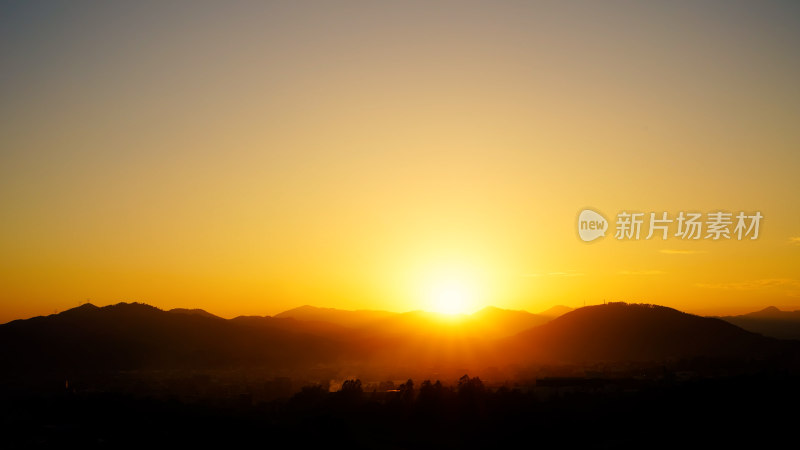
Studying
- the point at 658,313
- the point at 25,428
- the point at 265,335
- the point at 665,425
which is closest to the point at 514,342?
the point at 658,313

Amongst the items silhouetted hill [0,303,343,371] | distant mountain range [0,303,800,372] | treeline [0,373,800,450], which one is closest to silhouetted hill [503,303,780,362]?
distant mountain range [0,303,800,372]

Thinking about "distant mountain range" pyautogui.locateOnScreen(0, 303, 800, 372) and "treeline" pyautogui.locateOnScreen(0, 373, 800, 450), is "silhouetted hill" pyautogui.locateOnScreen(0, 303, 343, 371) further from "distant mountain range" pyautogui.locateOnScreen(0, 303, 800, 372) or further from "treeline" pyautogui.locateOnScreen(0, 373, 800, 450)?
"treeline" pyautogui.locateOnScreen(0, 373, 800, 450)

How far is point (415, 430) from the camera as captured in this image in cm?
6794

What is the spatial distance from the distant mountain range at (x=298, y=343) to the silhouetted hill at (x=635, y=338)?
9.6 inches

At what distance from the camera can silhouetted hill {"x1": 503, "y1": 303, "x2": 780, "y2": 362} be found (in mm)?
153000

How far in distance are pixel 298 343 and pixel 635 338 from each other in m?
87.6

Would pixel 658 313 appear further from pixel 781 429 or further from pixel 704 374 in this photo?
pixel 781 429

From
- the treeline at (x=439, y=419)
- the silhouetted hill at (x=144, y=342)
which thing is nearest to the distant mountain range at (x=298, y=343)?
the silhouetted hill at (x=144, y=342)

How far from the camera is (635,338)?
6442 inches

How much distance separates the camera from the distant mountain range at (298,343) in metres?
145

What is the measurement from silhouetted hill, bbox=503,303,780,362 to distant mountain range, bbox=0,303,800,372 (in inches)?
9.6

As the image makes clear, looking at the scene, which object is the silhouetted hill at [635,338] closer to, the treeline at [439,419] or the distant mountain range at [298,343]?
the distant mountain range at [298,343]

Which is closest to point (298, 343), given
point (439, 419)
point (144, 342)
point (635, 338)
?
point (144, 342)

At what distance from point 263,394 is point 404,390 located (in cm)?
2959
